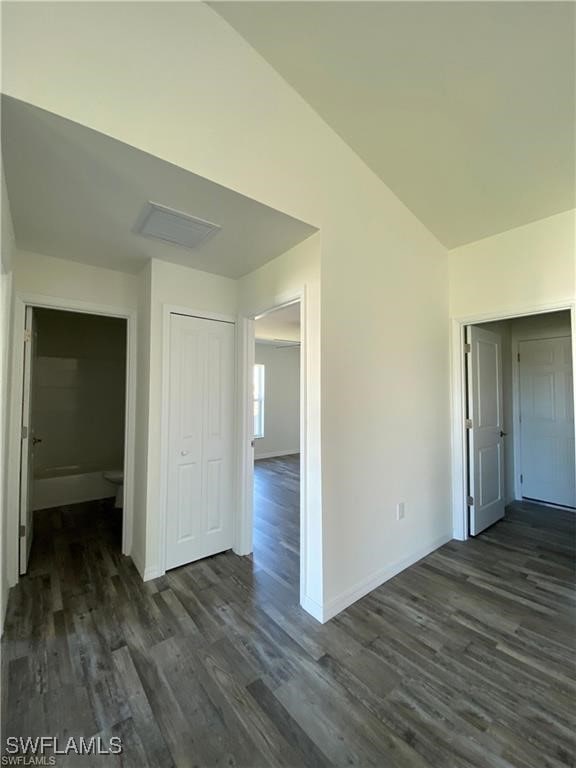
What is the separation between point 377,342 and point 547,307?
1484mm

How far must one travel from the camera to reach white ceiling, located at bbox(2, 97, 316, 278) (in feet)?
4.48

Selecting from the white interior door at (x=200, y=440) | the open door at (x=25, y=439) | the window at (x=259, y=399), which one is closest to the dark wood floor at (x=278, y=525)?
the white interior door at (x=200, y=440)

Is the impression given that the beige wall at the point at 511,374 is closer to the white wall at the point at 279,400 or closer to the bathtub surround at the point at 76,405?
the white wall at the point at 279,400

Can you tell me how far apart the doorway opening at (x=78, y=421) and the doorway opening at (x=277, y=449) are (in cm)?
167

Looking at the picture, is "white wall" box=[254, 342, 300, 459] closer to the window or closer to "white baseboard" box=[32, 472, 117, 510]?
the window

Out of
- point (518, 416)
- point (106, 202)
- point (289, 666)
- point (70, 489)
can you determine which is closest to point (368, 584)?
point (289, 666)

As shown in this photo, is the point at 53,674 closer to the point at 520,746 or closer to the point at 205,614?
the point at 205,614

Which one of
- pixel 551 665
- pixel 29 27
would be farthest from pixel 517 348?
pixel 29 27

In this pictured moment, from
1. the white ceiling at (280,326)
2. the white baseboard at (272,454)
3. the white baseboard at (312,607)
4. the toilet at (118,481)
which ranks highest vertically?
the white ceiling at (280,326)

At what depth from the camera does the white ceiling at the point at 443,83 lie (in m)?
1.52

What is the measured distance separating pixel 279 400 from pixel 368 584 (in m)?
5.01

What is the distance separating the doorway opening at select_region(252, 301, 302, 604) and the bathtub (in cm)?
208

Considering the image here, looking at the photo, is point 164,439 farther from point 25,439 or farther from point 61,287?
point 61,287

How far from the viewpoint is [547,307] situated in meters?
2.61
